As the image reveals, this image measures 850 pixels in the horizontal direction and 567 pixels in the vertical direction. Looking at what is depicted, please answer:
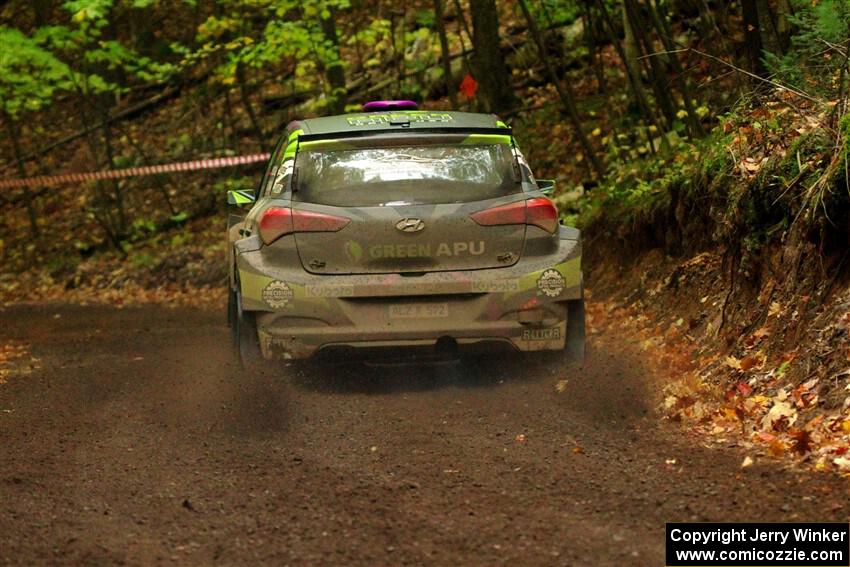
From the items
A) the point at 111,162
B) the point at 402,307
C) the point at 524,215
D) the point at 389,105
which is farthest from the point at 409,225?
the point at 111,162

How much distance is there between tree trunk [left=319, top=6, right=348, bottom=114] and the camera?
768 inches

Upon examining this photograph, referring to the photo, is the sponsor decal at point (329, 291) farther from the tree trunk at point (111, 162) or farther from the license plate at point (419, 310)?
the tree trunk at point (111, 162)

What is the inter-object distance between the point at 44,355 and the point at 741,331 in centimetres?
699

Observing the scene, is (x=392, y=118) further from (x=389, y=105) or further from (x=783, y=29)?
(x=783, y=29)

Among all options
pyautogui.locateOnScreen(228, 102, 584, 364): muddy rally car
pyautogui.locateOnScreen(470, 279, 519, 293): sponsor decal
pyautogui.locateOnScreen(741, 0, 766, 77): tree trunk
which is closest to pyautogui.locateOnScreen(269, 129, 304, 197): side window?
pyautogui.locateOnScreen(228, 102, 584, 364): muddy rally car

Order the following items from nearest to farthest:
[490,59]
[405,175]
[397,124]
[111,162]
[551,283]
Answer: [551,283] < [405,175] < [397,124] < [490,59] < [111,162]

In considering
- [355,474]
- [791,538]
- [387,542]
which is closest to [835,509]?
[791,538]

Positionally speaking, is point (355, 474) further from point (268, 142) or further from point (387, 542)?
point (268, 142)

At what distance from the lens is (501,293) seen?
25.7 feet

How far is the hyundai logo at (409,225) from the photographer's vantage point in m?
7.81

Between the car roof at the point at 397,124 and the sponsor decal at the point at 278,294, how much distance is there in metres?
1.16

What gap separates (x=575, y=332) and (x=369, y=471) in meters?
2.73

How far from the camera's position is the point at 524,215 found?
7.96 m

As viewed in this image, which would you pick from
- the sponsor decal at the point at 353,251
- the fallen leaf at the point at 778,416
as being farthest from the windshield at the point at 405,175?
the fallen leaf at the point at 778,416
